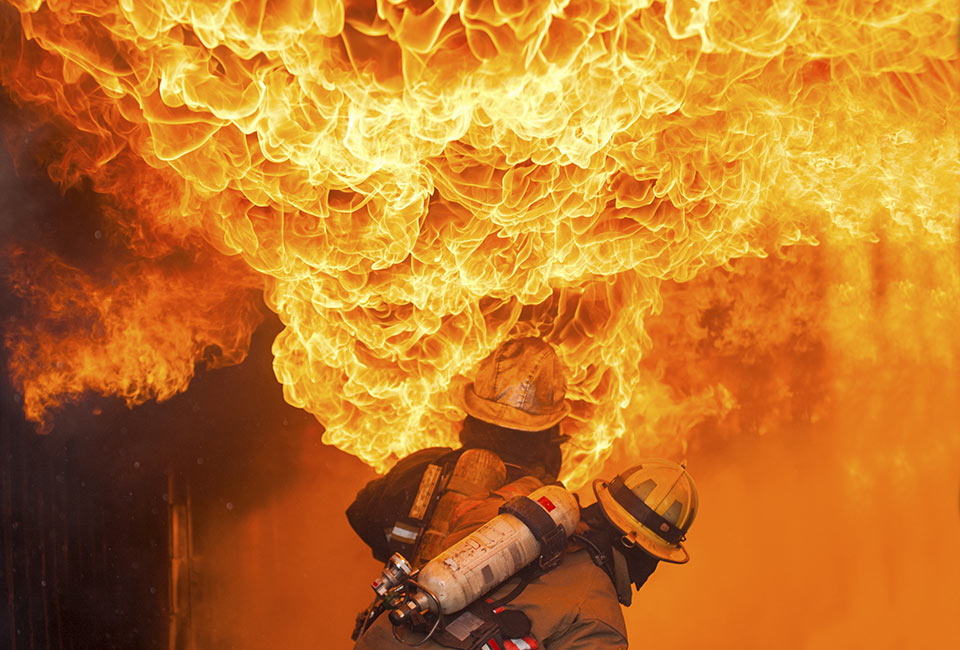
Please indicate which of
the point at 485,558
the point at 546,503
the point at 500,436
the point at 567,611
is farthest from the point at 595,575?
the point at 500,436

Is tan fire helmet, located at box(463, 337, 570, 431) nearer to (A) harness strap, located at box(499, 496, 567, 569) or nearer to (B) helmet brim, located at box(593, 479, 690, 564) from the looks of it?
(B) helmet brim, located at box(593, 479, 690, 564)

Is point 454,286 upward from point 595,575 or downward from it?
upward

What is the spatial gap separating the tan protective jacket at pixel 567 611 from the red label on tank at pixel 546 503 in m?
0.36

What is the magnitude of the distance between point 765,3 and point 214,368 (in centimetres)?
488

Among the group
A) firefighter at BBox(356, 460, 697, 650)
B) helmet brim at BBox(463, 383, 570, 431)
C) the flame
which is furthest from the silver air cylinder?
the flame

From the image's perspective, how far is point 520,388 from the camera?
17.0ft

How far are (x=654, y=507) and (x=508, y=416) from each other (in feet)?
3.76

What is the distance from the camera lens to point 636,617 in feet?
26.3

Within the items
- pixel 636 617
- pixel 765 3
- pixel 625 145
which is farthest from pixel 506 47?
pixel 636 617

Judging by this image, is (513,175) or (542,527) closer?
(542,527)

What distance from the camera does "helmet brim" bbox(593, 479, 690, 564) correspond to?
429cm

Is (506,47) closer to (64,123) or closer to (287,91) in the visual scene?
(287,91)

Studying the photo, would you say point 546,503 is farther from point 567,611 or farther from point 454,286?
point 454,286

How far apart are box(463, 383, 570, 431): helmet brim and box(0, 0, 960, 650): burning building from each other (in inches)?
16.2
